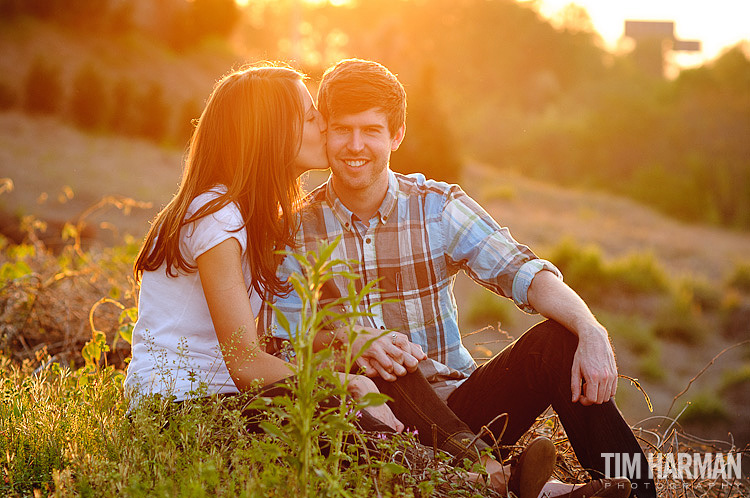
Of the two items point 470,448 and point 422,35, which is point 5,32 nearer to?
point 470,448

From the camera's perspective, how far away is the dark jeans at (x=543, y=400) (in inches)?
91.4

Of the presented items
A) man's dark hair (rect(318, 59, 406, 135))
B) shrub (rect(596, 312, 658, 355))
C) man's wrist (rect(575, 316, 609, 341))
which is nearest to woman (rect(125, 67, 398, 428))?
man's dark hair (rect(318, 59, 406, 135))

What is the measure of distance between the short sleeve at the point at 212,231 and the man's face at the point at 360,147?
0.60 m

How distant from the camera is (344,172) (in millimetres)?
2926

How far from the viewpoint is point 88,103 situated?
619 inches

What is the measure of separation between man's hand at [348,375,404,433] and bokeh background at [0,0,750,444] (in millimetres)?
1100

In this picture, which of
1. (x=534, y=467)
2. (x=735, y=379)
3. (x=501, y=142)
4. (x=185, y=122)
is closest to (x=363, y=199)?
(x=534, y=467)

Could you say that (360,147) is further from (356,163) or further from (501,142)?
(501,142)

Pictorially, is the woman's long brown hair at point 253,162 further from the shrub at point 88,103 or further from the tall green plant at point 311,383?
the shrub at point 88,103

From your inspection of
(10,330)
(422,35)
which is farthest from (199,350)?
(422,35)

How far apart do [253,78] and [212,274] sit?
0.80 meters

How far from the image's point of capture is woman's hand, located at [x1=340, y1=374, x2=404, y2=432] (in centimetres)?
A: 225

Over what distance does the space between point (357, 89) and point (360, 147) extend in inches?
9.1

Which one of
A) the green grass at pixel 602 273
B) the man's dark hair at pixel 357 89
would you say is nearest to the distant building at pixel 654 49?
the green grass at pixel 602 273
